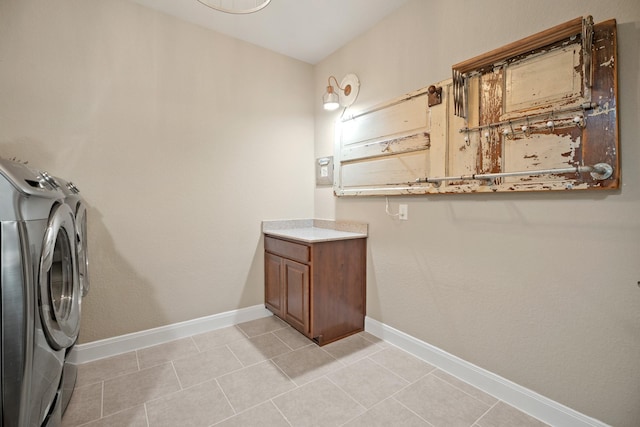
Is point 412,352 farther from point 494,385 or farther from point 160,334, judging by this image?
point 160,334

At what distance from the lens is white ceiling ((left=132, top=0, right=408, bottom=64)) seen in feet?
7.22

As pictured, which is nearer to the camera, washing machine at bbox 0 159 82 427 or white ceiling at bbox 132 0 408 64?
washing machine at bbox 0 159 82 427

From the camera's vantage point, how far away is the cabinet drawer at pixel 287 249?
2283 mm

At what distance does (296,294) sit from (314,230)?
0.67 m

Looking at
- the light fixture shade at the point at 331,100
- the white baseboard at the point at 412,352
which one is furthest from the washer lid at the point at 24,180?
the light fixture shade at the point at 331,100

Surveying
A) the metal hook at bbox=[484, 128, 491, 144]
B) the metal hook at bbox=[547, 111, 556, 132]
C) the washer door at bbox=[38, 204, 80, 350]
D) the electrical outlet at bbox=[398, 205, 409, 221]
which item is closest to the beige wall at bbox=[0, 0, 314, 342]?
the washer door at bbox=[38, 204, 80, 350]

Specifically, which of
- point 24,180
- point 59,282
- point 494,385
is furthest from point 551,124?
point 59,282

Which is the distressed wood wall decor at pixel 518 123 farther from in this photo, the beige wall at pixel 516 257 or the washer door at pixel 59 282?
the washer door at pixel 59 282

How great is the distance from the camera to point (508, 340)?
5.44 ft

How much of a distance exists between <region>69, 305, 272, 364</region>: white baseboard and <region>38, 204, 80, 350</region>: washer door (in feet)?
1.70

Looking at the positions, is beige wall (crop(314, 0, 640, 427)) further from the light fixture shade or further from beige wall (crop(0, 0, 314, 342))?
beige wall (crop(0, 0, 314, 342))

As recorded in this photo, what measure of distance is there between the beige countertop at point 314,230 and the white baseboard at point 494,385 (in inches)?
31.1

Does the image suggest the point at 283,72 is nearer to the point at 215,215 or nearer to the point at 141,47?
the point at 141,47

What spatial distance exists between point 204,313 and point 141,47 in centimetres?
215
